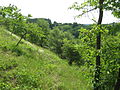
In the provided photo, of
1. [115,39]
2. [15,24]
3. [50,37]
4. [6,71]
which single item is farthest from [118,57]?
[50,37]

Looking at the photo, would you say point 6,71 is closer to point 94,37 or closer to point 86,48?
point 86,48

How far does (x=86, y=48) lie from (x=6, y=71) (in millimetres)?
4864

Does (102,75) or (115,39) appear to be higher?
(115,39)

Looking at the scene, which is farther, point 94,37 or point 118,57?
point 94,37

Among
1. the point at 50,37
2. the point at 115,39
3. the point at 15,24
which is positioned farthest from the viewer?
the point at 50,37

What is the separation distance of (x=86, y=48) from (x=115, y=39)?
4.28ft

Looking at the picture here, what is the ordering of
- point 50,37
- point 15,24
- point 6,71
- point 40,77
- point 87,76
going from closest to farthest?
1. point 87,76
2. point 6,71
3. point 40,77
4. point 15,24
5. point 50,37

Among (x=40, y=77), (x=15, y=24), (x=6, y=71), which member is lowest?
(x=40, y=77)

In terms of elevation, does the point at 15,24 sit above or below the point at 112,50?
above

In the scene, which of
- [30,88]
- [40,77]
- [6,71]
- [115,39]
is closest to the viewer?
[115,39]

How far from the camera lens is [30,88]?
7523 millimetres

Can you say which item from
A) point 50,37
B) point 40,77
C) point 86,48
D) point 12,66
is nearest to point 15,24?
point 12,66

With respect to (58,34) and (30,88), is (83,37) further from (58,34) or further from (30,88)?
(58,34)

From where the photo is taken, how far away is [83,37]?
6.18 m
